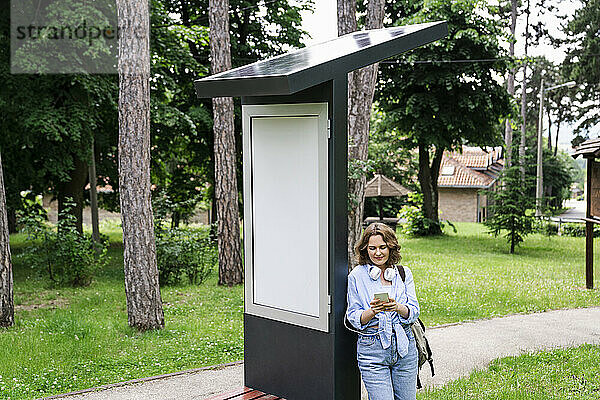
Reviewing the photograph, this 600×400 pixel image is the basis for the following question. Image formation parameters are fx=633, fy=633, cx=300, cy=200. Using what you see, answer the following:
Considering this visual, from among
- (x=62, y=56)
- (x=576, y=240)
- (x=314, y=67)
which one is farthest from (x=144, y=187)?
(x=576, y=240)

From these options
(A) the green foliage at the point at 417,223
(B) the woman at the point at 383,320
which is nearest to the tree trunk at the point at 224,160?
(B) the woman at the point at 383,320

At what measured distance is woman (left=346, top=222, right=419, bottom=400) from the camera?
4.59 m

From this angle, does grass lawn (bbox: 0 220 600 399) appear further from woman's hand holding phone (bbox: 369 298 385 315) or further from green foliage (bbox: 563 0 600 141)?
green foliage (bbox: 563 0 600 141)

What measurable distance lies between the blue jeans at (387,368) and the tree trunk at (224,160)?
8.32 meters

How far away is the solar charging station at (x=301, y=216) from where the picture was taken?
4.70m

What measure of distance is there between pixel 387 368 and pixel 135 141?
5.49m

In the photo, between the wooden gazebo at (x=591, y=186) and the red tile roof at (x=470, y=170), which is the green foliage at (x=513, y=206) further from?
the red tile roof at (x=470, y=170)

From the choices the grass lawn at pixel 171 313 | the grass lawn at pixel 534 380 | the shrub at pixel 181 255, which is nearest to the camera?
the grass lawn at pixel 534 380

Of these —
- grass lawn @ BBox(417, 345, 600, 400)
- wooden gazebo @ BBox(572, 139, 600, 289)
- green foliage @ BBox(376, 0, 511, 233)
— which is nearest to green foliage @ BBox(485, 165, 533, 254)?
green foliage @ BBox(376, 0, 511, 233)

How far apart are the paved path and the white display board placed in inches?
71.8

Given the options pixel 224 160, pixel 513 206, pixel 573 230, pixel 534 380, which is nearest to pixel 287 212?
pixel 534 380

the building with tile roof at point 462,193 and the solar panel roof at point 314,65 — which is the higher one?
the solar panel roof at point 314,65

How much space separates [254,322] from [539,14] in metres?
36.6

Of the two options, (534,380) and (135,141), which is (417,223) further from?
(534,380)
